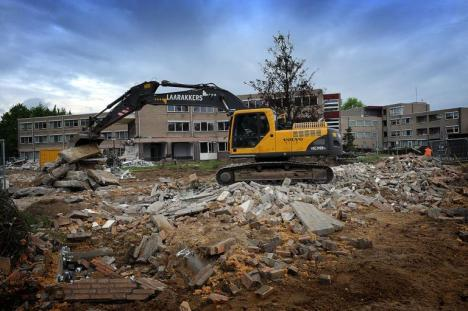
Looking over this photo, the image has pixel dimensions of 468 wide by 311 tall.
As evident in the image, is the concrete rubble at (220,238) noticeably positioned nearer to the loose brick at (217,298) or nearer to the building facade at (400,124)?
the loose brick at (217,298)

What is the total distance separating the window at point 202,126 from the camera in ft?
196

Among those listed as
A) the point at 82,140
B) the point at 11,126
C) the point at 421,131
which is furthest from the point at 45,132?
the point at 421,131

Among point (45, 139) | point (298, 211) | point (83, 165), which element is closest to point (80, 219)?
point (298, 211)

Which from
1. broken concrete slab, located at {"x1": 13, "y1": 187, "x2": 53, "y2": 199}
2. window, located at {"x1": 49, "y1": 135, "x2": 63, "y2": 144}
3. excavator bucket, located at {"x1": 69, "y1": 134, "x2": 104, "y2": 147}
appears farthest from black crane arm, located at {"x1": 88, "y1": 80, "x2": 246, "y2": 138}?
window, located at {"x1": 49, "y1": 135, "x2": 63, "y2": 144}

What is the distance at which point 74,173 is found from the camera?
50.8ft

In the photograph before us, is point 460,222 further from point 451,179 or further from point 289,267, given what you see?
point 451,179

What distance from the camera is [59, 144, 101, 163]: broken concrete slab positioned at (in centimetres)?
1543

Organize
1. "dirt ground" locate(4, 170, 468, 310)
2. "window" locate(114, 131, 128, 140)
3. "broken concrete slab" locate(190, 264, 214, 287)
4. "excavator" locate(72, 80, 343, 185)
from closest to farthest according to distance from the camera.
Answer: "dirt ground" locate(4, 170, 468, 310), "broken concrete slab" locate(190, 264, 214, 287), "excavator" locate(72, 80, 343, 185), "window" locate(114, 131, 128, 140)

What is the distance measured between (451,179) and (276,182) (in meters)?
6.35

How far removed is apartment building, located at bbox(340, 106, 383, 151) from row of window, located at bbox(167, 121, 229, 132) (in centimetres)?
3035

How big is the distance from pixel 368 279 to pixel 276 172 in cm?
812

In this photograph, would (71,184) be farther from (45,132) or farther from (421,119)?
(421,119)

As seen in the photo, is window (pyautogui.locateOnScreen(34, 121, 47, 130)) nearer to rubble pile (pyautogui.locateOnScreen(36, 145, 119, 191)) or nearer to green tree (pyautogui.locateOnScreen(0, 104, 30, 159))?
green tree (pyautogui.locateOnScreen(0, 104, 30, 159))

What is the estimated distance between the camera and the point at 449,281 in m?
5.41
